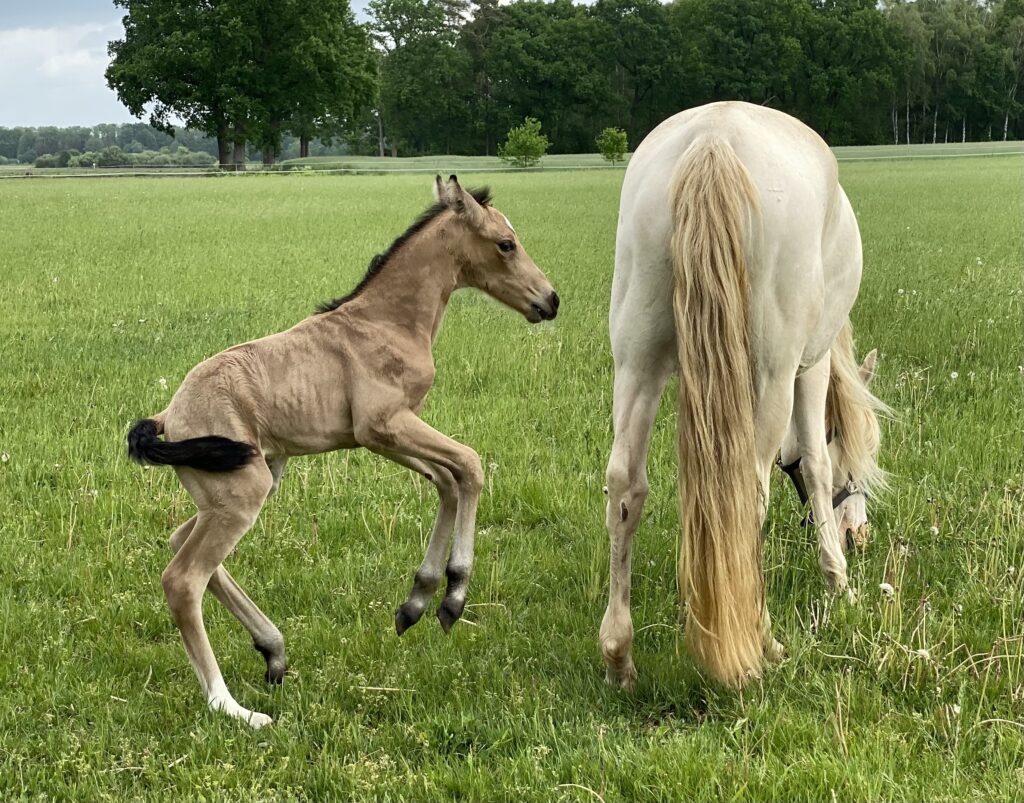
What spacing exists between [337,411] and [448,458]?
444mm

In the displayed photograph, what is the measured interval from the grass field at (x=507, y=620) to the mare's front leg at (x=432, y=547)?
251 mm

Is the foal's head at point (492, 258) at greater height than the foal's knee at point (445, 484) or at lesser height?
greater

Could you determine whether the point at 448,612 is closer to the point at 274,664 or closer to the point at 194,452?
the point at 274,664

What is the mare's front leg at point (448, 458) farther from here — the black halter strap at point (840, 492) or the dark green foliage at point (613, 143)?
the dark green foliage at point (613, 143)

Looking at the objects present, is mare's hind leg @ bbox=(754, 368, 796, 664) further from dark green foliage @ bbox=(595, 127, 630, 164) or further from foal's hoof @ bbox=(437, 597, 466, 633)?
dark green foliage @ bbox=(595, 127, 630, 164)

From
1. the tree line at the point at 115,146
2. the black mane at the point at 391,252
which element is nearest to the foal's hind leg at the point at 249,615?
the black mane at the point at 391,252

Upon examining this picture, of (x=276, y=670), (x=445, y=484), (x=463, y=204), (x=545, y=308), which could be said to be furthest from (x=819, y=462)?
(x=276, y=670)

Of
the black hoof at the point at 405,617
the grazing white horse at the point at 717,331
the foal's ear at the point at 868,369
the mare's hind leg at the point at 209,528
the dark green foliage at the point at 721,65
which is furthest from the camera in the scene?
the dark green foliage at the point at 721,65

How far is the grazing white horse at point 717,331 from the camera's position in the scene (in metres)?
3.34

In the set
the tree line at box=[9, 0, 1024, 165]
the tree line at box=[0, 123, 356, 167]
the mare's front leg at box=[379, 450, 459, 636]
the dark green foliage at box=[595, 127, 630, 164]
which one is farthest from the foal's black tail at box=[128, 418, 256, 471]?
the tree line at box=[0, 123, 356, 167]

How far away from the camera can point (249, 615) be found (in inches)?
142

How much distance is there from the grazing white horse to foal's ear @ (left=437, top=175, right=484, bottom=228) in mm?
574

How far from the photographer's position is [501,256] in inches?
150

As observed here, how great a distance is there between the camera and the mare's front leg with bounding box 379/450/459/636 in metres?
3.69
